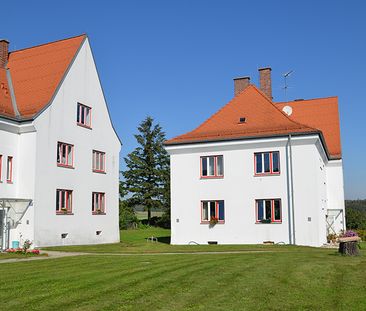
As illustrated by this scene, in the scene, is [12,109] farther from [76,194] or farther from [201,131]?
[201,131]

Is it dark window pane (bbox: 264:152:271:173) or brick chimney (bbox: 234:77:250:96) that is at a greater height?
brick chimney (bbox: 234:77:250:96)

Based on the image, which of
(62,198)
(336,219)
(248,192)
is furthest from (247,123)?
(336,219)

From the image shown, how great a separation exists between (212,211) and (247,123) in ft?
19.7

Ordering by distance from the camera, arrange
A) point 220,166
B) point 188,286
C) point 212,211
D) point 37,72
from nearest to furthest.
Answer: point 188,286
point 212,211
point 220,166
point 37,72

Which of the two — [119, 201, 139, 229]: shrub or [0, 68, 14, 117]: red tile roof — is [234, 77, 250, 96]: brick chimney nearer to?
[0, 68, 14, 117]: red tile roof

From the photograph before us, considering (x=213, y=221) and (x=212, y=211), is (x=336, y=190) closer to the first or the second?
(x=212, y=211)

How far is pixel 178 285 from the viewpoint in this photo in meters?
10.2

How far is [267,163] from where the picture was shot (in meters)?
27.5

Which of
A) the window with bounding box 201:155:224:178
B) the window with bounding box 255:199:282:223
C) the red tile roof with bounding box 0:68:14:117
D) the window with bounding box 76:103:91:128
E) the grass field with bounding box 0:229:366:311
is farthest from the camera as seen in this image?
the window with bounding box 76:103:91:128

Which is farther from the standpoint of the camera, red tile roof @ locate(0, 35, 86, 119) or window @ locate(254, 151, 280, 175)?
window @ locate(254, 151, 280, 175)

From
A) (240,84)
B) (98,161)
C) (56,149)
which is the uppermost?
(240,84)

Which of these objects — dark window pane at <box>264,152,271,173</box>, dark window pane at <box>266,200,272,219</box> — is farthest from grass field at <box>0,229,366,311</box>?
dark window pane at <box>264,152,271,173</box>

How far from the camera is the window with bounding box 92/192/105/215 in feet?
99.8

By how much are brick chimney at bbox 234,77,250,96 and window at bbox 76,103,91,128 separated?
10.7 m
